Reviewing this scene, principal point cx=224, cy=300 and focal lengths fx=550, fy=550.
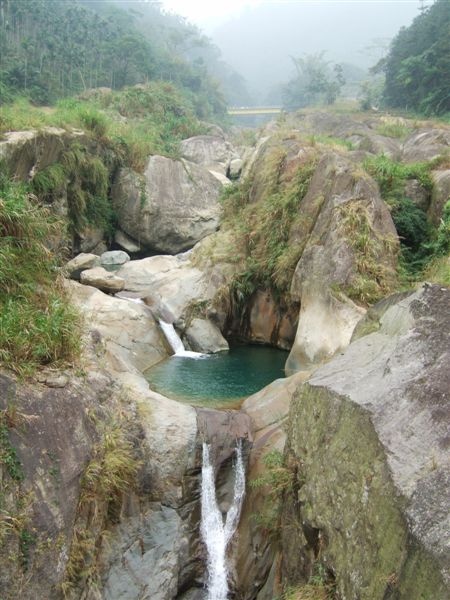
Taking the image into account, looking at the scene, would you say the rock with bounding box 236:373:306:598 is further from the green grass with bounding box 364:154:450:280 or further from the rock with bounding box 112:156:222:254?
the rock with bounding box 112:156:222:254

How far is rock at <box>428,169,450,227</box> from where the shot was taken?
13008 mm

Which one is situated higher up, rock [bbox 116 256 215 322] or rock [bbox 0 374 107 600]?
rock [bbox 0 374 107 600]

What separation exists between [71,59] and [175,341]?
3930cm

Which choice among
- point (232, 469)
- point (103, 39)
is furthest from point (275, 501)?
point (103, 39)

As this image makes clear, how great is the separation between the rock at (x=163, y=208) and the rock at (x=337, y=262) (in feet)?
31.9

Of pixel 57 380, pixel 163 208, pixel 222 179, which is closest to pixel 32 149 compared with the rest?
pixel 163 208

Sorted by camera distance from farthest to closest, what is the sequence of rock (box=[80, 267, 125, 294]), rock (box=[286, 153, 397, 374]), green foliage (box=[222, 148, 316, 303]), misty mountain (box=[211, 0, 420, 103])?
misty mountain (box=[211, 0, 420, 103]) < rock (box=[80, 267, 125, 294]) < green foliage (box=[222, 148, 316, 303]) < rock (box=[286, 153, 397, 374])

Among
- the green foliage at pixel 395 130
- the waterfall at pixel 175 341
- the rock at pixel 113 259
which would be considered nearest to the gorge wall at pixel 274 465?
the waterfall at pixel 175 341

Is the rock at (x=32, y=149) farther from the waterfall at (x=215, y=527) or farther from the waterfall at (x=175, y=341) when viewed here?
the waterfall at (x=215, y=527)

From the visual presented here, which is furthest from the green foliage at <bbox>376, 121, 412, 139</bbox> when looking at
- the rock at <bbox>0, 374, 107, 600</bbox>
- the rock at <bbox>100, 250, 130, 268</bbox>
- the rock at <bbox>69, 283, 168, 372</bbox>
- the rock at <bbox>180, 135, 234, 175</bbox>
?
the rock at <bbox>0, 374, 107, 600</bbox>

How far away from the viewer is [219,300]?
14148mm

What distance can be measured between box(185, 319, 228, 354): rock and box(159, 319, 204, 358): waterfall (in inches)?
8.1

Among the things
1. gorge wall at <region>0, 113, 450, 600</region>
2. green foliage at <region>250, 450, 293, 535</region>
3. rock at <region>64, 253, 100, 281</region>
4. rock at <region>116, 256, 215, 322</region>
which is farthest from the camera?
rock at <region>64, 253, 100, 281</region>

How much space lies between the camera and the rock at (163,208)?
21.4 meters
